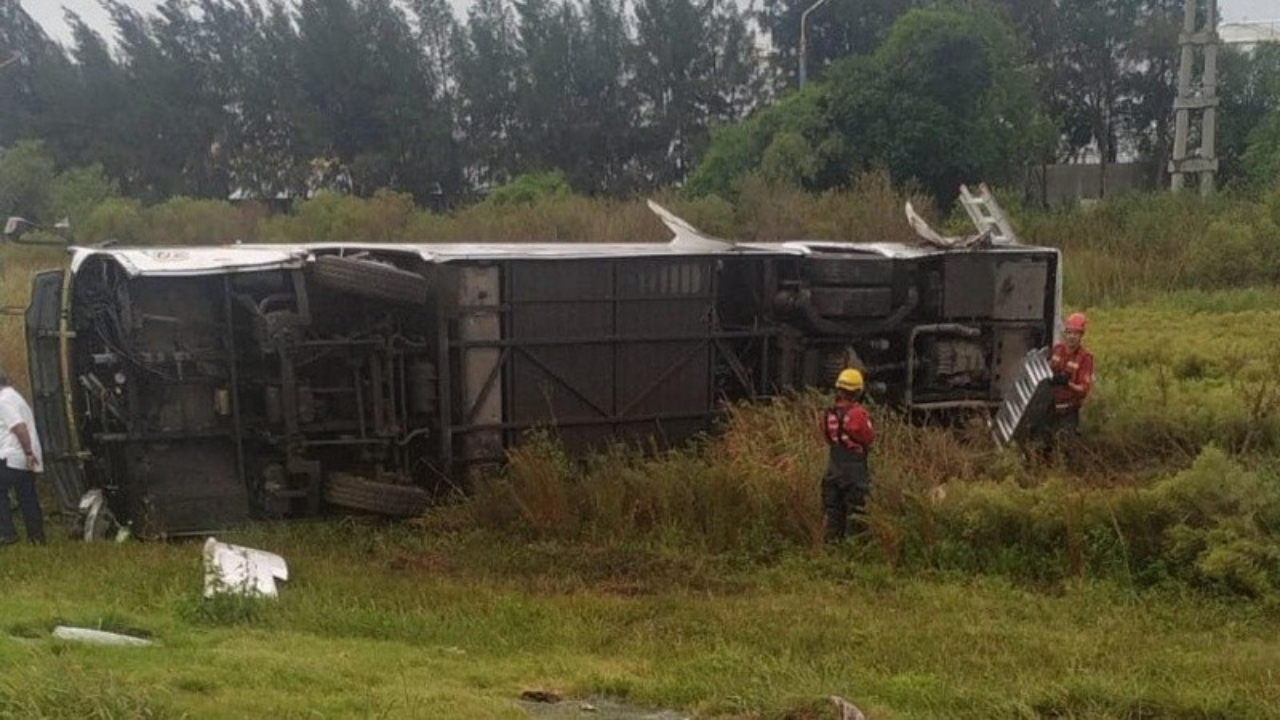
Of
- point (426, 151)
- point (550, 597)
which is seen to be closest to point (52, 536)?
point (550, 597)

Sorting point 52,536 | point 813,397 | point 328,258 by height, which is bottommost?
point 52,536

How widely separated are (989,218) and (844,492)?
Answer: 578 centimetres

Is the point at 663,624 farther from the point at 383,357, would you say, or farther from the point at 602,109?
the point at 602,109

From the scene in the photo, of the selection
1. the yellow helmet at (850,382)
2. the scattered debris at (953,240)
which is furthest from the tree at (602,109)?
the yellow helmet at (850,382)

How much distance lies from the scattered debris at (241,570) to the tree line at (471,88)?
3347 centimetres

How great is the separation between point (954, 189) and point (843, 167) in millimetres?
3266

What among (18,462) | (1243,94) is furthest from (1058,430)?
(1243,94)

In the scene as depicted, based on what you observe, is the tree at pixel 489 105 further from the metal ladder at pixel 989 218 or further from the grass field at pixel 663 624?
the grass field at pixel 663 624

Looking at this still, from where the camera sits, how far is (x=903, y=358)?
12367 mm

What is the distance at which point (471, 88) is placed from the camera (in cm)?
4562

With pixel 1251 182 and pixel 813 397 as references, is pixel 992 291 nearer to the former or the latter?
pixel 813 397

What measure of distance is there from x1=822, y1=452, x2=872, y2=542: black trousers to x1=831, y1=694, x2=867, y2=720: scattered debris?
3.59 meters

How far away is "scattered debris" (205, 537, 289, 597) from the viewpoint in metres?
7.30

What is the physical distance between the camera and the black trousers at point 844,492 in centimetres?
873
